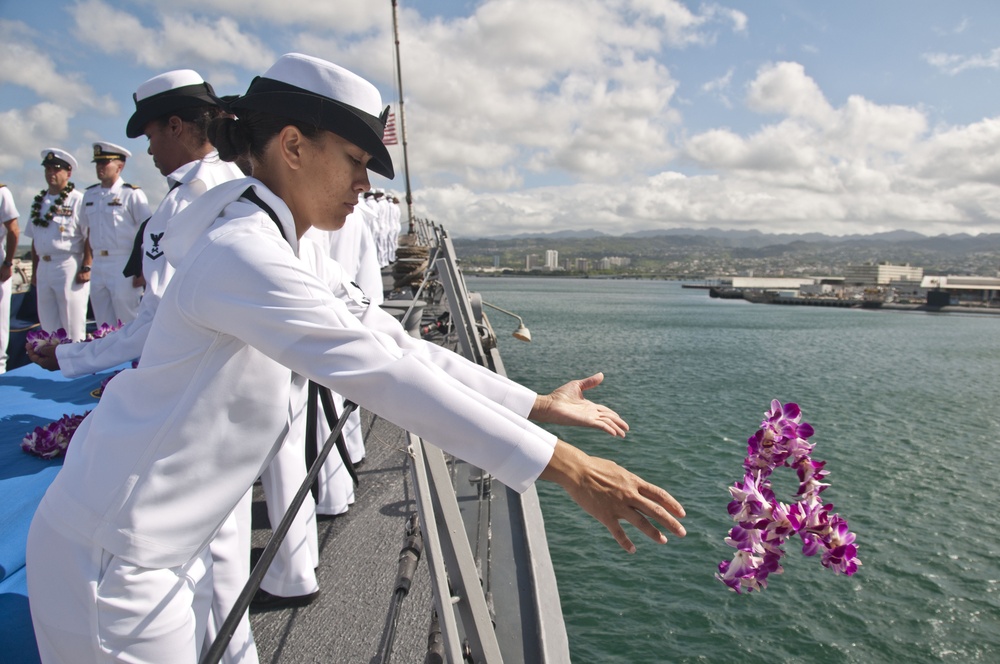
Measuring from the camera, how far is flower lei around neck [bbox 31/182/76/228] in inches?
300

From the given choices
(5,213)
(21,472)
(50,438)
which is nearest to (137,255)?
(50,438)

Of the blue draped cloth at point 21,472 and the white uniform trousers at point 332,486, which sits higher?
the blue draped cloth at point 21,472

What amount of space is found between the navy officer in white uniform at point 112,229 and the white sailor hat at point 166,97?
3.56 metres

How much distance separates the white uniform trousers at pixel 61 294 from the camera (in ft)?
25.1

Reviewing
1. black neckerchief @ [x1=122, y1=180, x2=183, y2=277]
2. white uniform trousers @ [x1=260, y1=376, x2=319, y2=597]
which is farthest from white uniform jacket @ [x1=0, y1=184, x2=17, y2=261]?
white uniform trousers @ [x1=260, y1=376, x2=319, y2=597]

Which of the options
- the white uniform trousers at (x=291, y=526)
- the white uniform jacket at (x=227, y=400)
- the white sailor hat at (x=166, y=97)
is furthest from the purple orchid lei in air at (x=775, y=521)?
the white sailor hat at (x=166, y=97)

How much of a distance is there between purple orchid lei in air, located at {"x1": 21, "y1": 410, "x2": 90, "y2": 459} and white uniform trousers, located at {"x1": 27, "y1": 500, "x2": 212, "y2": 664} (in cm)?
223

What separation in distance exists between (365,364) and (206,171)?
2571 millimetres

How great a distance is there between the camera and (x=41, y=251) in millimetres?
7633

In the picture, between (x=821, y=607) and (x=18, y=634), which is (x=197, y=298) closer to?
(x=18, y=634)

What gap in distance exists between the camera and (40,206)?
25.6 feet

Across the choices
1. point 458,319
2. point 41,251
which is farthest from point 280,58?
point 41,251

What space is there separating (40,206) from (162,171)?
5696mm

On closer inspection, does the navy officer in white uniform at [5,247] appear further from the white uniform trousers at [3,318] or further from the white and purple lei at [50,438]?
the white and purple lei at [50,438]
